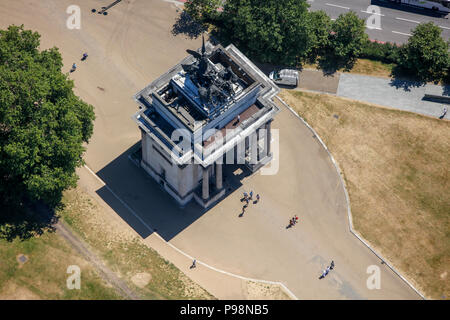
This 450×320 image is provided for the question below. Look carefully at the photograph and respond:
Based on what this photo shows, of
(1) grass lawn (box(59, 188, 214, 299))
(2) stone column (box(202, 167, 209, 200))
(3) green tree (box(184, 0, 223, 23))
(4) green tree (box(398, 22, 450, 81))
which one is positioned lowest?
(1) grass lawn (box(59, 188, 214, 299))

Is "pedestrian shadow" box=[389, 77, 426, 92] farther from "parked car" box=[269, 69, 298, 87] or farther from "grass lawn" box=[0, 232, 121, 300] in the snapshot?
"grass lawn" box=[0, 232, 121, 300]

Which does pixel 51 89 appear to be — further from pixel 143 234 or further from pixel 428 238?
pixel 428 238

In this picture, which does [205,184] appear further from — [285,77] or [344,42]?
[344,42]

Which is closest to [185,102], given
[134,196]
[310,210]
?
[134,196]

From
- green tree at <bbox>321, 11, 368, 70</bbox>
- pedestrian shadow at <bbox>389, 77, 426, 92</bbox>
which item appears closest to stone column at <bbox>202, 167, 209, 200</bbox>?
green tree at <bbox>321, 11, 368, 70</bbox>

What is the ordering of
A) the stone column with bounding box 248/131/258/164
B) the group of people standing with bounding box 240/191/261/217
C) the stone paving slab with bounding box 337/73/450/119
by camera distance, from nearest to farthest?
the group of people standing with bounding box 240/191/261/217 < the stone column with bounding box 248/131/258/164 < the stone paving slab with bounding box 337/73/450/119
